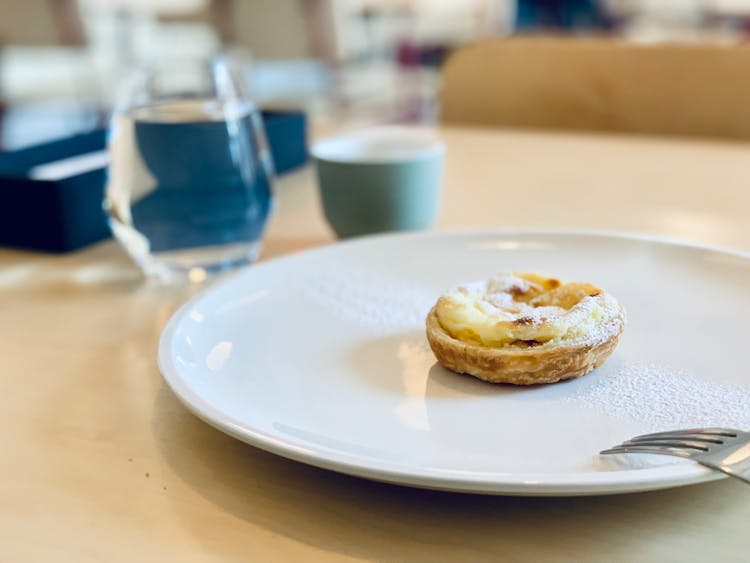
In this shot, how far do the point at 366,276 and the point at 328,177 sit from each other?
0.15m

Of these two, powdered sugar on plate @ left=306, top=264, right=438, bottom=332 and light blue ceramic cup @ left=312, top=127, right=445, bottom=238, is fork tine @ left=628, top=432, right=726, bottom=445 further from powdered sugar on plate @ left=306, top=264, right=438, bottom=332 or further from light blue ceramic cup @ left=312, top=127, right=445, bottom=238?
light blue ceramic cup @ left=312, top=127, right=445, bottom=238

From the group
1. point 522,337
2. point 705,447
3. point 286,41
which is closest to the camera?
point 705,447

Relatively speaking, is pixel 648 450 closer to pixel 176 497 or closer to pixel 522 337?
pixel 522 337

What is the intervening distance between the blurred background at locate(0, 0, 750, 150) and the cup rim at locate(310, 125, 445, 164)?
2986 millimetres

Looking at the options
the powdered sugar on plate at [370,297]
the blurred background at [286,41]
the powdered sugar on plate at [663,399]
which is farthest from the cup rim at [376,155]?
the blurred background at [286,41]

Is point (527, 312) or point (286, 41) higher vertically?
point (527, 312)

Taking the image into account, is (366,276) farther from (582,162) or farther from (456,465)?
(582,162)

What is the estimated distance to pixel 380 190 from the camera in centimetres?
80

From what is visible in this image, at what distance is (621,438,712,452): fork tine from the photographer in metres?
0.39

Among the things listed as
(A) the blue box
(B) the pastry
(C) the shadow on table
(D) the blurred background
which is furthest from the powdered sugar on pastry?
(D) the blurred background

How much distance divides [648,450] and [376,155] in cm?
55

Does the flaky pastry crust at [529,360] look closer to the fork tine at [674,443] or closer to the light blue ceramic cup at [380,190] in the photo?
the fork tine at [674,443]

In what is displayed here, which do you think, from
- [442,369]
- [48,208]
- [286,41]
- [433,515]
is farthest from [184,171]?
[286,41]

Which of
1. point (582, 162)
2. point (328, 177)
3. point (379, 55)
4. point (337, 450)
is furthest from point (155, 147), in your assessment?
point (379, 55)
